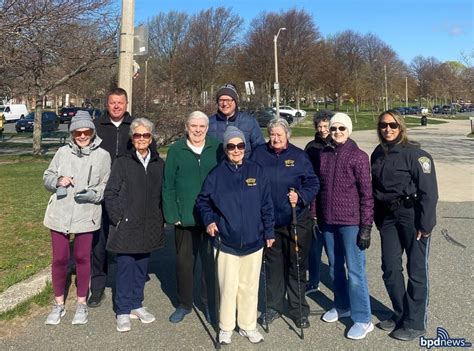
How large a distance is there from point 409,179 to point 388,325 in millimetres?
1261

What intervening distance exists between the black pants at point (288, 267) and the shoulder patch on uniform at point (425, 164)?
1.03 m

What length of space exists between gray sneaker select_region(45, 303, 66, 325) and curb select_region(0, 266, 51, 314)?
39 cm

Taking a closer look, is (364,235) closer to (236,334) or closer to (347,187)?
(347,187)

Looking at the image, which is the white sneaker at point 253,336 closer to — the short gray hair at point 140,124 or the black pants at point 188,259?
the black pants at point 188,259

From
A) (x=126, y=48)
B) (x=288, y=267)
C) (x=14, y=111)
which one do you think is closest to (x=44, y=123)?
(x=14, y=111)

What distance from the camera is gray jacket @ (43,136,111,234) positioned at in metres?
4.01

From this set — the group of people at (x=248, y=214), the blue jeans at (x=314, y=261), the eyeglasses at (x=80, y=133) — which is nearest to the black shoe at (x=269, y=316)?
the group of people at (x=248, y=214)

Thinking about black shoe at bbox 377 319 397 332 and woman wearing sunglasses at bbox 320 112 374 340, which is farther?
black shoe at bbox 377 319 397 332

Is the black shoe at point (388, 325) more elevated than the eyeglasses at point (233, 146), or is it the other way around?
the eyeglasses at point (233, 146)

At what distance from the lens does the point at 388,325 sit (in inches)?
154

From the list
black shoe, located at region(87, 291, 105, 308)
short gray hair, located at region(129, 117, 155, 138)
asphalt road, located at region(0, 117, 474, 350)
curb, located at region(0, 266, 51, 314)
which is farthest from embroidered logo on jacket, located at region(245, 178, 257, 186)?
curb, located at region(0, 266, 51, 314)

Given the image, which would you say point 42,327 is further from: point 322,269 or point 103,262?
point 322,269

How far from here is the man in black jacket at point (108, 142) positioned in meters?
4.52

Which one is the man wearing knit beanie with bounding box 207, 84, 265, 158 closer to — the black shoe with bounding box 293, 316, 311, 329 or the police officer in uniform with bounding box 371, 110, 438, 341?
the police officer in uniform with bounding box 371, 110, 438, 341
